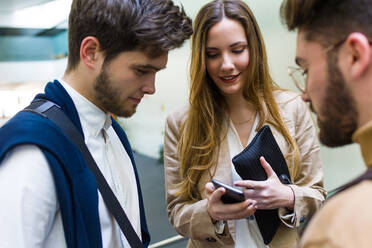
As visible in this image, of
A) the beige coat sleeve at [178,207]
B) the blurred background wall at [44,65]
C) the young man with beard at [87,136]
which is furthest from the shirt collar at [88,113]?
the blurred background wall at [44,65]

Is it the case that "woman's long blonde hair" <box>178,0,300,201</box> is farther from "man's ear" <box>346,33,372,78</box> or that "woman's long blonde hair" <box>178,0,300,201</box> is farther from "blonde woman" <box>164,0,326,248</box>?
"man's ear" <box>346,33,372,78</box>

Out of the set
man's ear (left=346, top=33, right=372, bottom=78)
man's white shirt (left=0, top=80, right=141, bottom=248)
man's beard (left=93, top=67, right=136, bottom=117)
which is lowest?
man's white shirt (left=0, top=80, right=141, bottom=248)

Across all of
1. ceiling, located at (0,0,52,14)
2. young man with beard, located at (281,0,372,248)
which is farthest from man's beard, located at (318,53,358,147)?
ceiling, located at (0,0,52,14)

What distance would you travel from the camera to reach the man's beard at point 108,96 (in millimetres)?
1210

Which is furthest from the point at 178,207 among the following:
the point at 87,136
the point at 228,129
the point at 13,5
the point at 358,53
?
the point at 13,5

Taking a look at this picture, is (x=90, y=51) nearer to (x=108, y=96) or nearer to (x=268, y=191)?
(x=108, y=96)

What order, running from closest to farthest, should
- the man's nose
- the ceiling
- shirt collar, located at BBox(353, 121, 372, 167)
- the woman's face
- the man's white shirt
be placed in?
shirt collar, located at BBox(353, 121, 372, 167), the man's white shirt, the man's nose, the woman's face, the ceiling

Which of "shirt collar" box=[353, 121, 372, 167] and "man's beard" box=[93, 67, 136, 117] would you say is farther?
"man's beard" box=[93, 67, 136, 117]

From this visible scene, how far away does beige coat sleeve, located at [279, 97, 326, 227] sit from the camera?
4.84ft

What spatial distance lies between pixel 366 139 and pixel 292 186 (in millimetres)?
837

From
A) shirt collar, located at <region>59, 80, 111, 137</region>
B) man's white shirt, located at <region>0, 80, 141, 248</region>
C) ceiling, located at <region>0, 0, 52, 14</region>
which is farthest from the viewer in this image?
ceiling, located at <region>0, 0, 52, 14</region>

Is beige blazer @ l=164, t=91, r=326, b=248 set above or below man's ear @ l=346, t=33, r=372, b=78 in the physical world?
below

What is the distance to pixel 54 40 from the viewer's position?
8.50 ft

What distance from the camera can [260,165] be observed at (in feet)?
4.56
